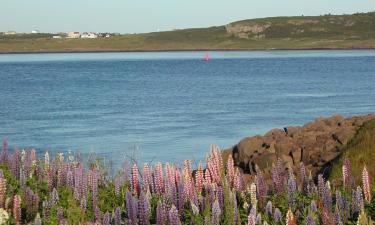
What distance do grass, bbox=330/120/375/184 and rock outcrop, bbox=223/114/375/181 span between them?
69 centimetres

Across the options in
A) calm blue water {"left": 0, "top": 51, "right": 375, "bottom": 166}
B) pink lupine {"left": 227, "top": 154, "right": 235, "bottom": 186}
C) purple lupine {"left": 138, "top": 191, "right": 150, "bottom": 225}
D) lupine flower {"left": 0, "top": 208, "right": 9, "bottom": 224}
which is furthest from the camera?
calm blue water {"left": 0, "top": 51, "right": 375, "bottom": 166}

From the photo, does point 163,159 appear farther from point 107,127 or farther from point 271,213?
point 271,213

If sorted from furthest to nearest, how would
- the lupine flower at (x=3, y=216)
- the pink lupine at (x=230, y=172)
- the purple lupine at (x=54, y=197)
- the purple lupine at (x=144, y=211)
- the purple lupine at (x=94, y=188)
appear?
the pink lupine at (x=230, y=172) < the purple lupine at (x=94, y=188) < the purple lupine at (x=54, y=197) < the purple lupine at (x=144, y=211) < the lupine flower at (x=3, y=216)

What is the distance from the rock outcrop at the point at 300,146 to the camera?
1884 centimetres

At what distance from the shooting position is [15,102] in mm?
60188

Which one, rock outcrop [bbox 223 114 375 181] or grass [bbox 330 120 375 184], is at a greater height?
grass [bbox 330 120 375 184]

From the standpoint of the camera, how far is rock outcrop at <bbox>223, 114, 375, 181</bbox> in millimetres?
18844

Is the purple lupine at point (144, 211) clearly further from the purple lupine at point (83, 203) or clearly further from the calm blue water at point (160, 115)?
the calm blue water at point (160, 115)

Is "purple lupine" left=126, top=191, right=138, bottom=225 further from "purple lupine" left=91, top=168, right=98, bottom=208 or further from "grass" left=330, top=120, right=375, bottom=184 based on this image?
"grass" left=330, top=120, right=375, bottom=184

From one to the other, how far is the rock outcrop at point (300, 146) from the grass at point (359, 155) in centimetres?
69

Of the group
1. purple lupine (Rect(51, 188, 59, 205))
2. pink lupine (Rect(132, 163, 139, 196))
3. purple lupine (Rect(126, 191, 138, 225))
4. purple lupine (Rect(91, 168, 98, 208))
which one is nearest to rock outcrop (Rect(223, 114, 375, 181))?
pink lupine (Rect(132, 163, 139, 196))

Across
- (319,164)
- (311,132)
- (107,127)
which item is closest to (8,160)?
(319,164)

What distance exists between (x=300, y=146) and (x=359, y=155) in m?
4.75

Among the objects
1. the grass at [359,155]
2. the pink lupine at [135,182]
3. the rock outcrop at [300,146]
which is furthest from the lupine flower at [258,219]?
the rock outcrop at [300,146]
